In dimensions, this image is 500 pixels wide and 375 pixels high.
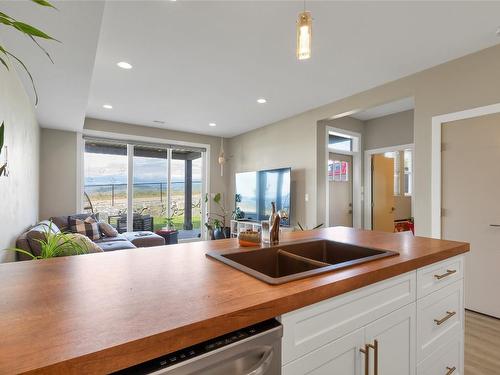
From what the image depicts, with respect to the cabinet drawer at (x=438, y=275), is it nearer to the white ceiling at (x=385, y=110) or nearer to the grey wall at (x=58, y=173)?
the white ceiling at (x=385, y=110)

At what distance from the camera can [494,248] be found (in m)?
2.54

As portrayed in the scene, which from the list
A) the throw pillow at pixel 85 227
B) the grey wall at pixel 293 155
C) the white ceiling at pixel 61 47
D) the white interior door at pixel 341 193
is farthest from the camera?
the white interior door at pixel 341 193

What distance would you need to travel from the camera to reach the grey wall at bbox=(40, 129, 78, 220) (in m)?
4.58

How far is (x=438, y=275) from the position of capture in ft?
4.33

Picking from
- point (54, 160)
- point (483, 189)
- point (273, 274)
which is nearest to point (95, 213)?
point (54, 160)

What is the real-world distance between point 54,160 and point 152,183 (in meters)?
1.73

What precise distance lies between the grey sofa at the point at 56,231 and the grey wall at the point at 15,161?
113 mm

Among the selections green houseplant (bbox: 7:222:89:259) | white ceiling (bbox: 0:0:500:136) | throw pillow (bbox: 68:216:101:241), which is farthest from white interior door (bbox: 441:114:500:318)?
throw pillow (bbox: 68:216:101:241)

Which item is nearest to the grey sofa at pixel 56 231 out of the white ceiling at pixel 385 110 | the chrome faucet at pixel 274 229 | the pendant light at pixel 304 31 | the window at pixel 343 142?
the chrome faucet at pixel 274 229

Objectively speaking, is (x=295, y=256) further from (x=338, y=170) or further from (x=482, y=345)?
(x=338, y=170)

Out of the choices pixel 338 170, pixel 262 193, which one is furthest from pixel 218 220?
pixel 338 170

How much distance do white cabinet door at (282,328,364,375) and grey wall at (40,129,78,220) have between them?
5207mm

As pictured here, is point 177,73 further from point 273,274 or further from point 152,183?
point 152,183

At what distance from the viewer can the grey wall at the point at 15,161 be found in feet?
7.30
